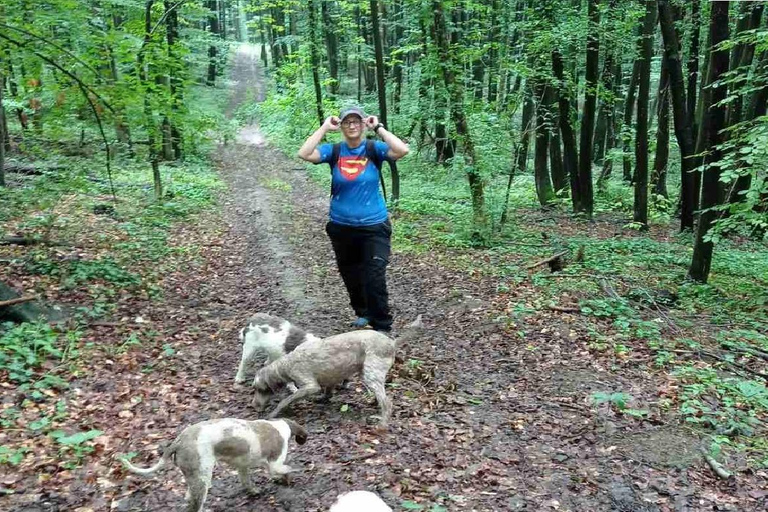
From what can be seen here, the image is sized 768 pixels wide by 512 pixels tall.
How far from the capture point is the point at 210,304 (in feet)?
28.0

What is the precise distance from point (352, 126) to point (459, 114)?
7.06 m

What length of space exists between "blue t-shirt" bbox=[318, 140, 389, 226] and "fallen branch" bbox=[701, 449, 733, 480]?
151 inches

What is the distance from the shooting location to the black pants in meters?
6.25

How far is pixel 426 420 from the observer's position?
200 inches

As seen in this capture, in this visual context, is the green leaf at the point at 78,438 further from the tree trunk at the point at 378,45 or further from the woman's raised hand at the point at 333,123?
the tree trunk at the point at 378,45

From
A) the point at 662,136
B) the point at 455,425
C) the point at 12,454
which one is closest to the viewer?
the point at 12,454

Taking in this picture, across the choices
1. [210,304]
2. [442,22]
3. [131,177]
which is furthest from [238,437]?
[131,177]

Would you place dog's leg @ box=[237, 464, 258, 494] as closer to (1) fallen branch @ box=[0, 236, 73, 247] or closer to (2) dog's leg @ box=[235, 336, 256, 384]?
(2) dog's leg @ box=[235, 336, 256, 384]

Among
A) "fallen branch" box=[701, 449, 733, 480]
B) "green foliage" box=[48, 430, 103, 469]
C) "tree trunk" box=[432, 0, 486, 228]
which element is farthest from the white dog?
"tree trunk" box=[432, 0, 486, 228]

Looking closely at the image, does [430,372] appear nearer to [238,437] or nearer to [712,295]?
[238,437]

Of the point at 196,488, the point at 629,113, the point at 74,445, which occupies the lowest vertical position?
the point at 74,445

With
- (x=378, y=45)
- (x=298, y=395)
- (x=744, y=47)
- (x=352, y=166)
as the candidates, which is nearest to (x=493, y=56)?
(x=378, y=45)

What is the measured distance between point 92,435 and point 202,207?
41.1ft

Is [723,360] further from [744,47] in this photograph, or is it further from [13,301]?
[744,47]
